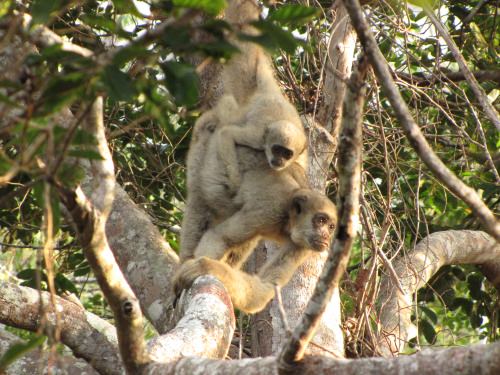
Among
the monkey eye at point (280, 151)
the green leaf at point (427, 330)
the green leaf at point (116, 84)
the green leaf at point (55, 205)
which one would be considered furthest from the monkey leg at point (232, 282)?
the green leaf at point (116, 84)

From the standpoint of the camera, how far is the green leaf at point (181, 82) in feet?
7.09

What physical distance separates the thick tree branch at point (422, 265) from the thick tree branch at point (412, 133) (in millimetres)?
3183

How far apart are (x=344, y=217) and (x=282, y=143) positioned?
326 cm

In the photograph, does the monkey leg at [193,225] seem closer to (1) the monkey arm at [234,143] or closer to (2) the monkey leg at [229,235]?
(2) the monkey leg at [229,235]

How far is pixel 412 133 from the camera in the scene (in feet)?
8.16

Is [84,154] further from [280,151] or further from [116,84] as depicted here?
[280,151]

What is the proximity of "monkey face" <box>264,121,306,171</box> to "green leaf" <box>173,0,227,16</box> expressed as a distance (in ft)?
11.5

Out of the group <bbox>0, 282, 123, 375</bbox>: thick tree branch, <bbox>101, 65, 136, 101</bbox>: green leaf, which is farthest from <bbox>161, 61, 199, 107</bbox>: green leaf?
<bbox>0, 282, 123, 375</bbox>: thick tree branch

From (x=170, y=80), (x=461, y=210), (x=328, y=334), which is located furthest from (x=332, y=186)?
(x=170, y=80)

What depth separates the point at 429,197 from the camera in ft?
23.5

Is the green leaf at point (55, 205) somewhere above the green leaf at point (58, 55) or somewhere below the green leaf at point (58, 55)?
below

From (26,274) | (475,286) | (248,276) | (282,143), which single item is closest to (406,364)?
(248,276)

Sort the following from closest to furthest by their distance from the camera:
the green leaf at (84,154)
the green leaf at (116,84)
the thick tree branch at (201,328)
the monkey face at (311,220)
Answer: the green leaf at (116,84) → the green leaf at (84,154) → the thick tree branch at (201,328) → the monkey face at (311,220)

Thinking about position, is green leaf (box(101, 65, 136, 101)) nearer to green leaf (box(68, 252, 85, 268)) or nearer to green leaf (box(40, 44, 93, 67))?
green leaf (box(40, 44, 93, 67))
